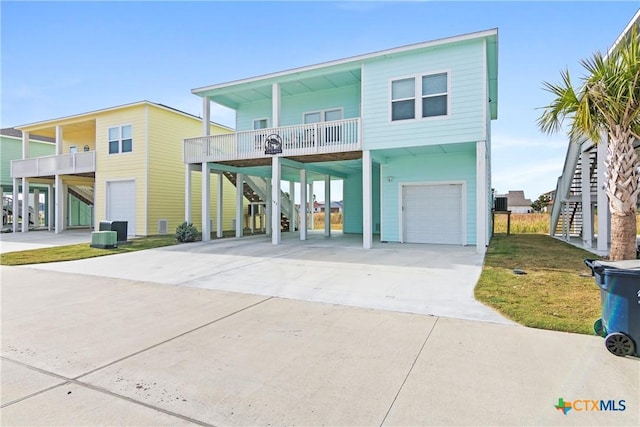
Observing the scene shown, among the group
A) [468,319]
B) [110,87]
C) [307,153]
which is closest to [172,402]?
[468,319]

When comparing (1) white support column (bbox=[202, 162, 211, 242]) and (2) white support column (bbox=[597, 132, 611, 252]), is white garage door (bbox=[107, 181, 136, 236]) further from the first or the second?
(2) white support column (bbox=[597, 132, 611, 252])

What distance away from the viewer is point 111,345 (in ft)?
12.5

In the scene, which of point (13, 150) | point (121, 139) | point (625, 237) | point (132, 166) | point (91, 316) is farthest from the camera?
point (13, 150)

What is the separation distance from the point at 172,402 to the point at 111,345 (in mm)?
1619

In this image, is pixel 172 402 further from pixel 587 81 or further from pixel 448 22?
pixel 448 22

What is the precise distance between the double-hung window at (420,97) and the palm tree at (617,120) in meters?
3.71

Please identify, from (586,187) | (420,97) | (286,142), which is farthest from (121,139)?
(586,187)

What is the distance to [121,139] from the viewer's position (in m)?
17.7

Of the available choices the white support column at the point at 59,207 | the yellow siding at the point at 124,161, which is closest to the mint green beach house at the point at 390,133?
the yellow siding at the point at 124,161

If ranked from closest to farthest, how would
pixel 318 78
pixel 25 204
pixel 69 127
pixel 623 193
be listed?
1. pixel 623 193
2. pixel 318 78
3. pixel 25 204
4. pixel 69 127

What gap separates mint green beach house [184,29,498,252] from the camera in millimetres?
10250

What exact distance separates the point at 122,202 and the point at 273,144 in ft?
33.4

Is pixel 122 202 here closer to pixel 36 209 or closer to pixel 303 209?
pixel 303 209

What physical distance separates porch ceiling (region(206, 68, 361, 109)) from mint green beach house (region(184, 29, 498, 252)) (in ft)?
0.13
